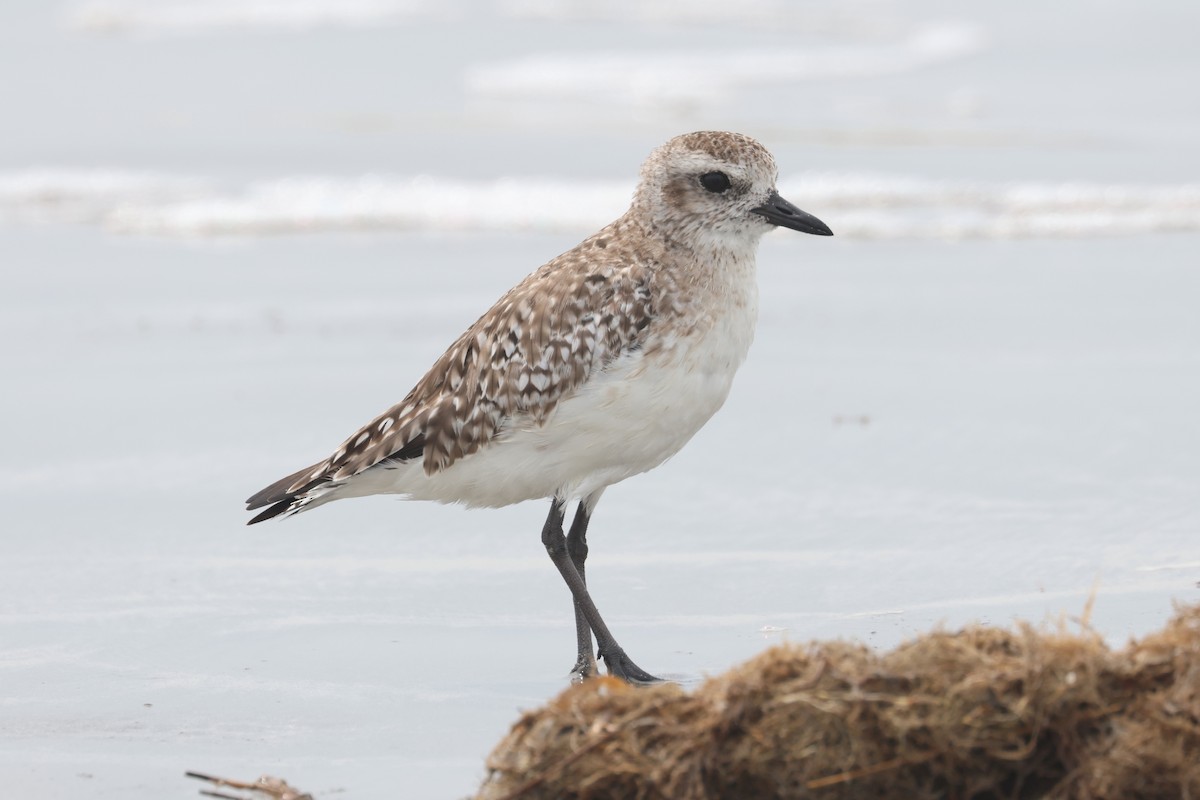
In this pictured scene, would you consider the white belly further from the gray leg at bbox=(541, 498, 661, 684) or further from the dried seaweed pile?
the dried seaweed pile

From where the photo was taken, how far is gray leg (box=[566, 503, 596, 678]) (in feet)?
19.8

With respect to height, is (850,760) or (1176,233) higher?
(1176,233)

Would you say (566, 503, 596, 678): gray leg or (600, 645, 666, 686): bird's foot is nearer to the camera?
(600, 645, 666, 686): bird's foot

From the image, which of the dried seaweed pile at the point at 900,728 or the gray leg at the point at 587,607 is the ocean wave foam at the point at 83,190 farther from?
the dried seaweed pile at the point at 900,728

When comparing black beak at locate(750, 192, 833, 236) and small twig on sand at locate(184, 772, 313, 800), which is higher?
black beak at locate(750, 192, 833, 236)

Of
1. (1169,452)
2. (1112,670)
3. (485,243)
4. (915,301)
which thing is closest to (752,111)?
(485,243)

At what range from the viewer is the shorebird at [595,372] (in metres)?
5.96

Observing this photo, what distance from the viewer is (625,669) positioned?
588 centimetres

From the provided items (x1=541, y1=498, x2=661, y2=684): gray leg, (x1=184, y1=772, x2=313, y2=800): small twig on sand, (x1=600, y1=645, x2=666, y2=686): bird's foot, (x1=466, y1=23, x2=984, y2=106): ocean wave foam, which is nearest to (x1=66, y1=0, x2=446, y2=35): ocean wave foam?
(x1=466, y1=23, x2=984, y2=106): ocean wave foam

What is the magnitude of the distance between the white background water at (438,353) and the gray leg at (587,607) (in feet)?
0.56

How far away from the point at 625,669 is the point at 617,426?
80 cm

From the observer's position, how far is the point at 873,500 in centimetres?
754

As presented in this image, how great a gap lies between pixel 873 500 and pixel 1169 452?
1.40 m

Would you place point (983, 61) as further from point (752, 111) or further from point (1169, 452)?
point (1169, 452)
